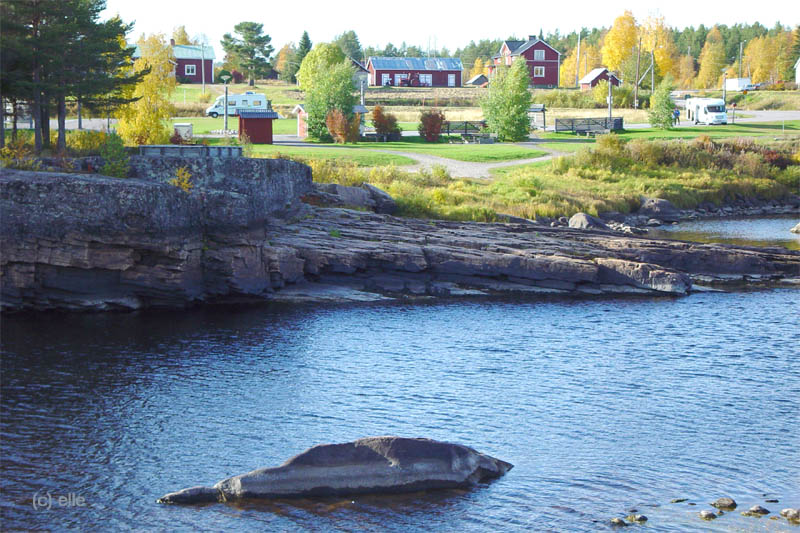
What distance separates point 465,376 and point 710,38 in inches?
6450

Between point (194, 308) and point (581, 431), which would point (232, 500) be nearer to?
point (581, 431)

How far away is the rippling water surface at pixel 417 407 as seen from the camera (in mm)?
15406

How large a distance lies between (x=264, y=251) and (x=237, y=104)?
5945 centimetres

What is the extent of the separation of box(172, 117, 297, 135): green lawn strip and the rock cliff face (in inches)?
1440

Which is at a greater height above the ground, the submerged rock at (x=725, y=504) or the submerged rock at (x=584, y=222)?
the submerged rock at (x=584, y=222)

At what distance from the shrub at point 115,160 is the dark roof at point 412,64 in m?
99.8

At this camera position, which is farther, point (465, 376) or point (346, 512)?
point (465, 376)

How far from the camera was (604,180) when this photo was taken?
2296 inches

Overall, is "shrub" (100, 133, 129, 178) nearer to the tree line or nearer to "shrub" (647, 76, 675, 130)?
the tree line

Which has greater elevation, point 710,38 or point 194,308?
point 710,38

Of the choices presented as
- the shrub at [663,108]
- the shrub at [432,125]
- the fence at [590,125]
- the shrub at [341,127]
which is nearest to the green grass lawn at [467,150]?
the shrub at [432,125]

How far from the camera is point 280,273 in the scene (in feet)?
108

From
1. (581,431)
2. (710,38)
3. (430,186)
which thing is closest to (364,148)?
(430,186)

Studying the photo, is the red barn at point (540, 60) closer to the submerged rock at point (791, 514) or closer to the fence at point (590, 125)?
the fence at point (590, 125)
